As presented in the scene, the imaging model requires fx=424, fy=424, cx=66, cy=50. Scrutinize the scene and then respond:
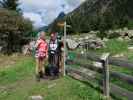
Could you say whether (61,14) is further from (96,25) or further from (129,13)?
(129,13)

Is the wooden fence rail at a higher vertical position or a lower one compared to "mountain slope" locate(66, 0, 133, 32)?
lower

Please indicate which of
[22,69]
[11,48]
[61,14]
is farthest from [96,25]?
[61,14]

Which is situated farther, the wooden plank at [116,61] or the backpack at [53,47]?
the backpack at [53,47]

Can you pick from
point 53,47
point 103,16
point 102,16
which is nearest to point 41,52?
point 53,47

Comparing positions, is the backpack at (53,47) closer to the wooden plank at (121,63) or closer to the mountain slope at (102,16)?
the wooden plank at (121,63)

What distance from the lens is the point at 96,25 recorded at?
1993 inches

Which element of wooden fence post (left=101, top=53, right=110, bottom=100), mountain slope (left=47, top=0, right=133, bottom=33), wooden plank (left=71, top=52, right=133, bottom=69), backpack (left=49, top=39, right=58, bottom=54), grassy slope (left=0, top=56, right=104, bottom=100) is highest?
mountain slope (left=47, top=0, right=133, bottom=33)

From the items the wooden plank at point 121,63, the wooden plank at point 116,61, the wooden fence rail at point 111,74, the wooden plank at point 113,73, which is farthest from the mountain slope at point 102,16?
the wooden plank at point 121,63

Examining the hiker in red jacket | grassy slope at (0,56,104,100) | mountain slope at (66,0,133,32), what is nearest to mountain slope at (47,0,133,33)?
mountain slope at (66,0,133,32)

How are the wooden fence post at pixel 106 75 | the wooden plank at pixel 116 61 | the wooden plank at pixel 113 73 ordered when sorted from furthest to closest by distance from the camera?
the wooden fence post at pixel 106 75 → the wooden plank at pixel 116 61 → the wooden plank at pixel 113 73

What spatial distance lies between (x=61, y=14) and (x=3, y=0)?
47.9 m

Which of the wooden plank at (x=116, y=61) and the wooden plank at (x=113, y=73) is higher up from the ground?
the wooden plank at (x=116, y=61)

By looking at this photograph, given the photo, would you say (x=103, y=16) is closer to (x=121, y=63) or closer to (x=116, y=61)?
(x=116, y=61)

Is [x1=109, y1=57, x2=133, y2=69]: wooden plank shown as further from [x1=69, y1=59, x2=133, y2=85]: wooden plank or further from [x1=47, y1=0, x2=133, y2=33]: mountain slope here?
[x1=47, y1=0, x2=133, y2=33]: mountain slope
